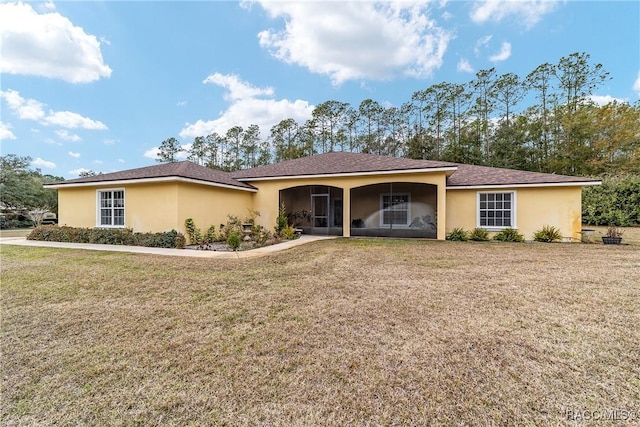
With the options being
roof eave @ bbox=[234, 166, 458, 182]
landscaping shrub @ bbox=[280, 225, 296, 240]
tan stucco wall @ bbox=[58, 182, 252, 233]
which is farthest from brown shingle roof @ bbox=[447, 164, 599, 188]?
tan stucco wall @ bbox=[58, 182, 252, 233]

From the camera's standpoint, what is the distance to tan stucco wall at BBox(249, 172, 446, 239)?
12.9 m

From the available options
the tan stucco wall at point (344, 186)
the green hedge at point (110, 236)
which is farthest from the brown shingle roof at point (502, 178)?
the green hedge at point (110, 236)

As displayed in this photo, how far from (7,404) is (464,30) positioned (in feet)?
76.4

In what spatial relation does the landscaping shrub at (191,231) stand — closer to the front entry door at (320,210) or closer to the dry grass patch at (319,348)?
the dry grass patch at (319,348)

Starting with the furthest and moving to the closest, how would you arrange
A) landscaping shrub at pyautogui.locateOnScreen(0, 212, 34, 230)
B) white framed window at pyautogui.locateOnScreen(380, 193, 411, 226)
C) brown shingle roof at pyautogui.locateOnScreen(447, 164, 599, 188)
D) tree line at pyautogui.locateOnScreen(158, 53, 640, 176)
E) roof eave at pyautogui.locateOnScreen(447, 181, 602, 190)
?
tree line at pyautogui.locateOnScreen(158, 53, 640, 176)
landscaping shrub at pyautogui.locateOnScreen(0, 212, 34, 230)
white framed window at pyautogui.locateOnScreen(380, 193, 411, 226)
brown shingle roof at pyautogui.locateOnScreen(447, 164, 599, 188)
roof eave at pyautogui.locateOnScreen(447, 181, 602, 190)

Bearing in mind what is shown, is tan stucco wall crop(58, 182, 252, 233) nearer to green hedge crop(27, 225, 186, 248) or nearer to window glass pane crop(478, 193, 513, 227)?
green hedge crop(27, 225, 186, 248)

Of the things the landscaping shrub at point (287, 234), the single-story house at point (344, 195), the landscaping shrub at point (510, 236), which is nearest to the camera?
the single-story house at point (344, 195)

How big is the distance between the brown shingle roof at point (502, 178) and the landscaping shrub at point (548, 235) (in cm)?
209

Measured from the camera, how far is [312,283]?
5.91m

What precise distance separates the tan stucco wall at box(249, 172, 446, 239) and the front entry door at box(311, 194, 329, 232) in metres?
2.97

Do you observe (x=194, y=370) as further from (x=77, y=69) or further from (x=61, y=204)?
(x=77, y=69)

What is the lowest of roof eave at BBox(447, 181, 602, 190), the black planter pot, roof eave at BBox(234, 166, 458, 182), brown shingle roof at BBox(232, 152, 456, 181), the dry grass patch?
the dry grass patch

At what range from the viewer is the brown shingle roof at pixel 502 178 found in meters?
12.4

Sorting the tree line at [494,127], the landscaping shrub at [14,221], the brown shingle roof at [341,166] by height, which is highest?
the tree line at [494,127]
